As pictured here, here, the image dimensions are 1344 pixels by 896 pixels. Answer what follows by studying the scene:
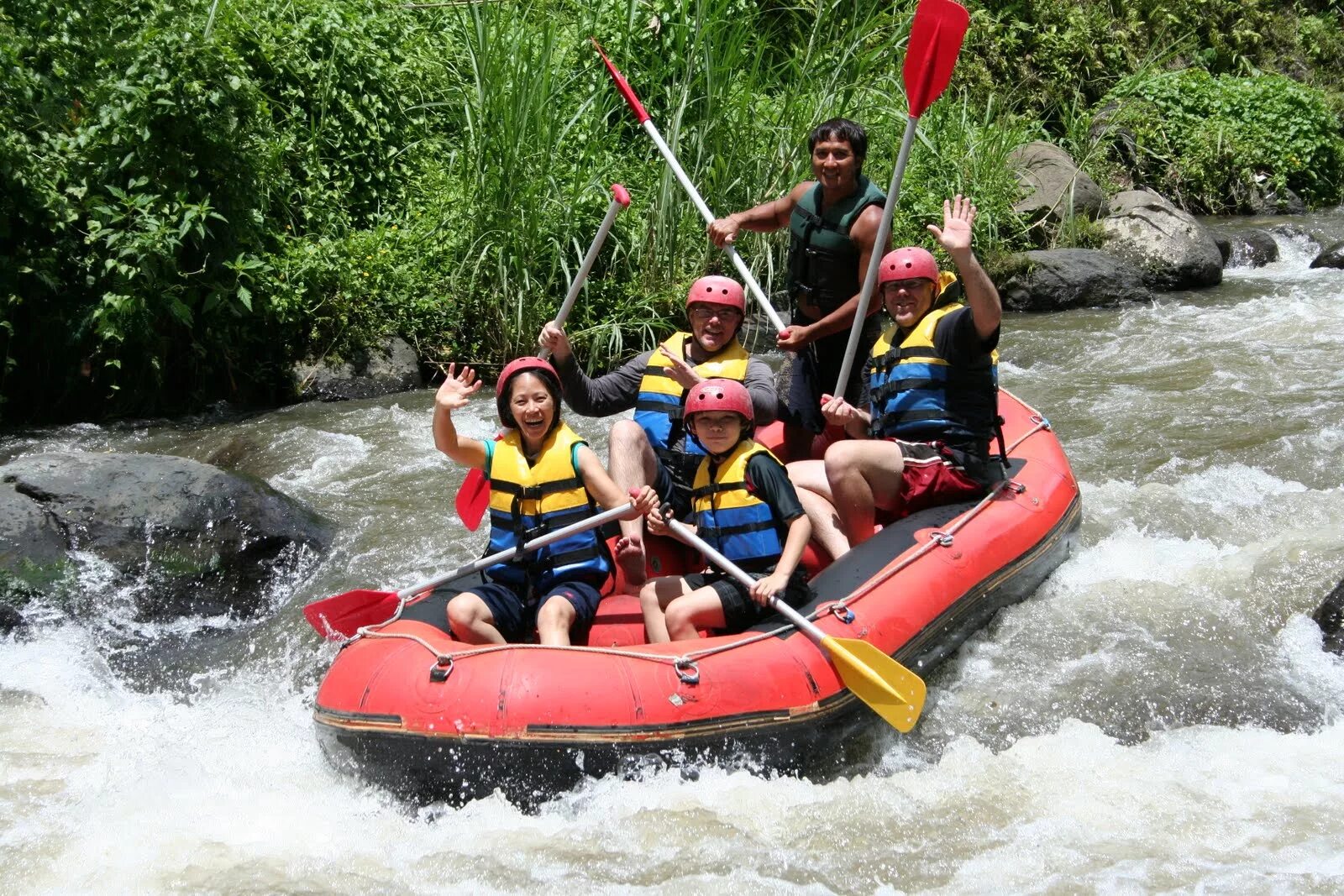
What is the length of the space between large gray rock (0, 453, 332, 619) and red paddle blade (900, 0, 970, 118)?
9.11 feet

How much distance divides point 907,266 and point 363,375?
4030mm

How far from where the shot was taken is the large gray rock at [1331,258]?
9836mm

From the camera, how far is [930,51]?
4.33 meters

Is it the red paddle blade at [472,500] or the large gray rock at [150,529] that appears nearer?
the red paddle blade at [472,500]

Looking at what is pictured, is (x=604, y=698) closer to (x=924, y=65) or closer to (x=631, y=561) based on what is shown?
(x=631, y=561)

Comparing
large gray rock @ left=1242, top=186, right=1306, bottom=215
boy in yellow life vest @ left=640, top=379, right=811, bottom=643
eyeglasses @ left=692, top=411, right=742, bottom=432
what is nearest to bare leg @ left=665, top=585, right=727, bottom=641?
boy in yellow life vest @ left=640, top=379, right=811, bottom=643

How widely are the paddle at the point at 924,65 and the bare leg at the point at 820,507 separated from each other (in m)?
0.28

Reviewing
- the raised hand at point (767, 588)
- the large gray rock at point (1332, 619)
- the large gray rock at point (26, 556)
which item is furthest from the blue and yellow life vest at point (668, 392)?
the large gray rock at point (26, 556)

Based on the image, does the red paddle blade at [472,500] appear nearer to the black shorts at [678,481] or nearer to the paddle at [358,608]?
the paddle at [358,608]

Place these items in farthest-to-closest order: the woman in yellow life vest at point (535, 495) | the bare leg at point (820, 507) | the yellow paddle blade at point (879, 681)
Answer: the bare leg at point (820, 507) < the woman in yellow life vest at point (535, 495) < the yellow paddle blade at point (879, 681)

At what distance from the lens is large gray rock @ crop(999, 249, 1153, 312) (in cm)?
898

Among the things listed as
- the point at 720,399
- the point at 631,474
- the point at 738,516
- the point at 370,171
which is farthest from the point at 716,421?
the point at 370,171

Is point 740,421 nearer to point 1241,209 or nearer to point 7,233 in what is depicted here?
point 7,233

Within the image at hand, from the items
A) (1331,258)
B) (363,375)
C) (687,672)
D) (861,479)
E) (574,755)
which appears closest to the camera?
(574,755)
